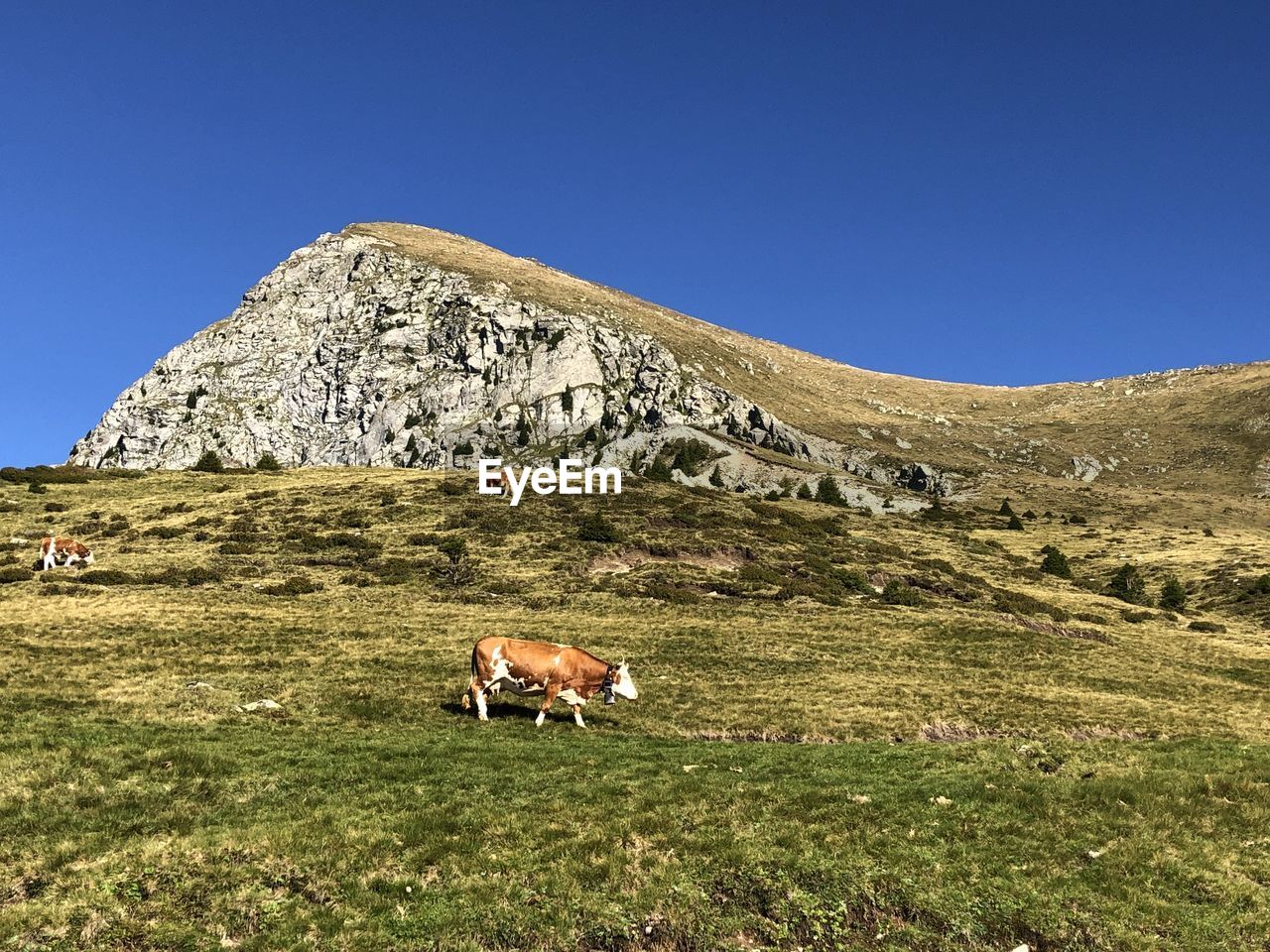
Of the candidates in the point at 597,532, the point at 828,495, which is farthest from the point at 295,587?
the point at 828,495

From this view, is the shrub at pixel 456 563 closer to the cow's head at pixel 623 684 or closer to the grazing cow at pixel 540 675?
the grazing cow at pixel 540 675

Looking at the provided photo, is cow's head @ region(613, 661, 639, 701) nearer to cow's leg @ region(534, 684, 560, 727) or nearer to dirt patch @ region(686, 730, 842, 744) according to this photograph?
Result: cow's leg @ region(534, 684, 560, 727)

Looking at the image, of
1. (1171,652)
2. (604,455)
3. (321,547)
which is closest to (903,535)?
(1171,652)

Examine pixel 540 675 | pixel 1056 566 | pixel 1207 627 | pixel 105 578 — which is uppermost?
pixel 1056 566

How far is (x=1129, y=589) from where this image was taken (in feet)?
212

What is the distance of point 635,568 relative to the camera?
172 feet

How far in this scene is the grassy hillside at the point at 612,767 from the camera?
1154 cm

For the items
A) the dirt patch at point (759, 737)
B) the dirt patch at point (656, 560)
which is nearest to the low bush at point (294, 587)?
the dirt patch at point (656, 560)

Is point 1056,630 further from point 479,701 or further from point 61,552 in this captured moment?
point 61,552

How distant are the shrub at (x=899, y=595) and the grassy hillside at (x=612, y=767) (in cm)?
58

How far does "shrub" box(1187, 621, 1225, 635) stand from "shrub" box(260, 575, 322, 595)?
191ft

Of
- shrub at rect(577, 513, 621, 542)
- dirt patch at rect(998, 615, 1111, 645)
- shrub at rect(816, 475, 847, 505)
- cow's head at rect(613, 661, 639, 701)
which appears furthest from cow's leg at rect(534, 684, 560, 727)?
shrub at rect(816, 475, 847, 505)

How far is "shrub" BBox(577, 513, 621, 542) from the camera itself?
5722 cm

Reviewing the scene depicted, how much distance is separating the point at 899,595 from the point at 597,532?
22.9m
